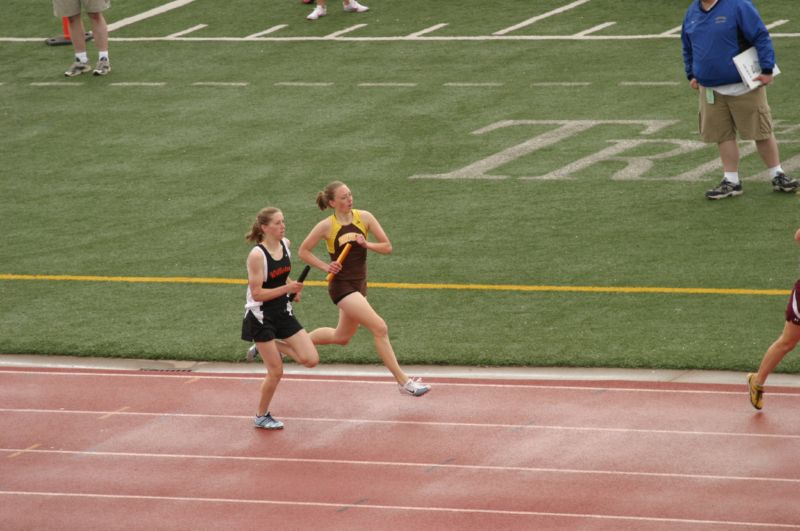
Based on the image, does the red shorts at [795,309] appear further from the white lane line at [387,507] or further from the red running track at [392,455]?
the white lane line at [387,507]

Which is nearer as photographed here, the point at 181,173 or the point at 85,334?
the point at 85,334

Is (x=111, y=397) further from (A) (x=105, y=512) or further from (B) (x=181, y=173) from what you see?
(B) (x=181, y=173)

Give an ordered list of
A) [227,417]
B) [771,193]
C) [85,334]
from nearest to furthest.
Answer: [227,417], [85,334], [771,193]

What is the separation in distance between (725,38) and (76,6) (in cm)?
1112

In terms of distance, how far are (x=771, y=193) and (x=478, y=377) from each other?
5.61m

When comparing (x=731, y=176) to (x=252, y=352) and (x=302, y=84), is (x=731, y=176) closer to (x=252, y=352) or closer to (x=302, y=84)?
(x=252, y=352)

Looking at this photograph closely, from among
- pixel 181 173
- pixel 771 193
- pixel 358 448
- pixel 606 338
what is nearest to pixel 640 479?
pixel 358 448

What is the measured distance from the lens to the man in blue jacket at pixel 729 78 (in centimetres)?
1537

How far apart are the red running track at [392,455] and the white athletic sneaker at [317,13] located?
45.4 ft

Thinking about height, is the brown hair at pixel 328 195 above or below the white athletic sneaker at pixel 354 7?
above

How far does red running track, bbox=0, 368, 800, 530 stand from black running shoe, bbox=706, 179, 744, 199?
502 cm

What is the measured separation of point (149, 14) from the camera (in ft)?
88.7

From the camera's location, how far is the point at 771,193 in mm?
16062

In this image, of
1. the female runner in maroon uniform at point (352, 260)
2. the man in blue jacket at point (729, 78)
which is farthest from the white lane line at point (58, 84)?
the female runner in maroon uniform at point (352, 260)
